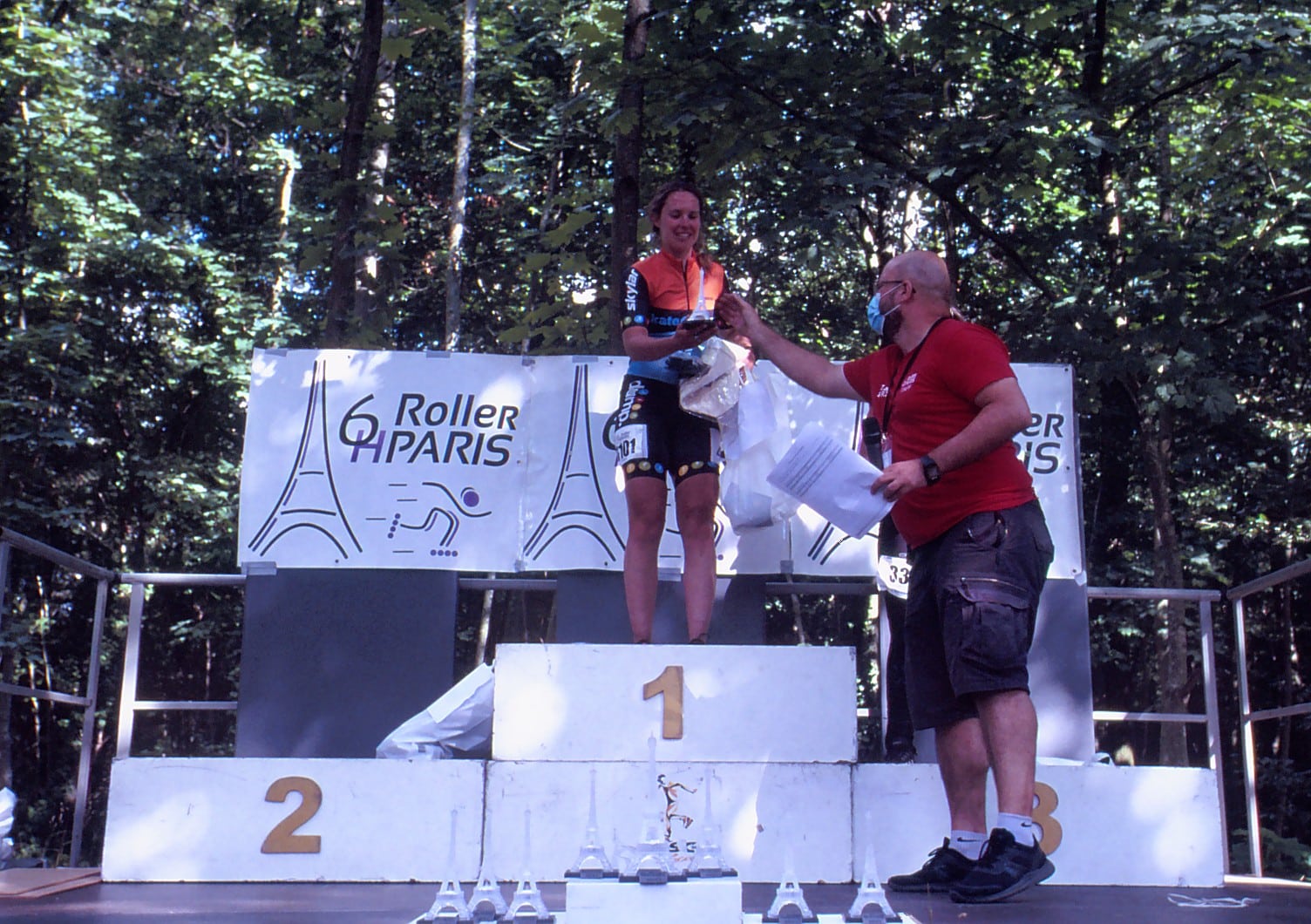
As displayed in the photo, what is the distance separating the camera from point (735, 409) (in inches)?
163

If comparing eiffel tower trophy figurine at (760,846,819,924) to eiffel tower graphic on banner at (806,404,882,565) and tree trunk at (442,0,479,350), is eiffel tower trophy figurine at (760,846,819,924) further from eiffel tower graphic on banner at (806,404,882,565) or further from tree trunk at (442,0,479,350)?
tree trunk at (442,0,479,350)

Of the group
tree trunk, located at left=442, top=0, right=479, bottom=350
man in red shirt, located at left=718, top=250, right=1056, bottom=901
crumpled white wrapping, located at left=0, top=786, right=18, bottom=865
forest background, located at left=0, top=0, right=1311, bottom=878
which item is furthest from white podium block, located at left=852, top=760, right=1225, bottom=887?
tree trunk, located at left=442, top=0, right=479, bottom=350

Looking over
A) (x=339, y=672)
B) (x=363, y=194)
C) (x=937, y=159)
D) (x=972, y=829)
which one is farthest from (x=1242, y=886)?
(x=363, y=194)

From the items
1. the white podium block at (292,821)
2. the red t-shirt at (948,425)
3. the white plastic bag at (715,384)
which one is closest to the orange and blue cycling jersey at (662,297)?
the white plastic bag at (715,384)

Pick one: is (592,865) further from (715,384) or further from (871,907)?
(715,384)

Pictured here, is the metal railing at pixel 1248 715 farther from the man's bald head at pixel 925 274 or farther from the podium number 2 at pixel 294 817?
the podium number 2 at pixel 294 817

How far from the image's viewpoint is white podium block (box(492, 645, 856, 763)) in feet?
11.2

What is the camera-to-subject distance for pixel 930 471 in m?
2.91

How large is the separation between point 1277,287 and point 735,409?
390 inches

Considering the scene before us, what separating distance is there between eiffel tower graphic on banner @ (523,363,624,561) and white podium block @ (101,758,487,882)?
1.59 meters

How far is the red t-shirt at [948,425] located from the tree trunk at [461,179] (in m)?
10.8

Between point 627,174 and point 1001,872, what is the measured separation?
3905 mm

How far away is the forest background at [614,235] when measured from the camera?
663cm

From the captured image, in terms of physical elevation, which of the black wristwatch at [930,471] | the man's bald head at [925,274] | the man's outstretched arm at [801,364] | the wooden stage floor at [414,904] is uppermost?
the man's bald head at [925,274]
